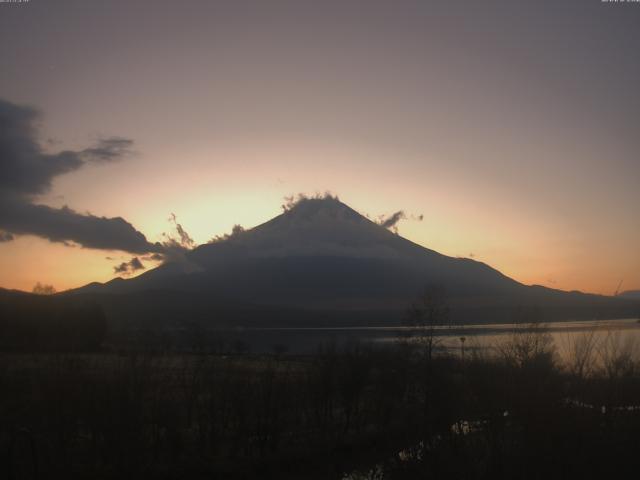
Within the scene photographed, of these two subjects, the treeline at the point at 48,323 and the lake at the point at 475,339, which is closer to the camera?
the lake at the point at 475,339

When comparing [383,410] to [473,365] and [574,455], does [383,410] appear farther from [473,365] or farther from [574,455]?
[574,455]

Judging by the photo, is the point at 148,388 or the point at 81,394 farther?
the point at 148,388

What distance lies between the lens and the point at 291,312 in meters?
185

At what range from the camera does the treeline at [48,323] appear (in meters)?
44.9

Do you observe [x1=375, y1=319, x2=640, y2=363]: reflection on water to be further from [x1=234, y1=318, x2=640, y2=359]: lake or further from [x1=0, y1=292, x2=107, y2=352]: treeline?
[x1=0, y1=292, x2=107, y2=352]: treeline

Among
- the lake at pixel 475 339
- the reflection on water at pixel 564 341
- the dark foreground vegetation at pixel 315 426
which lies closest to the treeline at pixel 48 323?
the lake at pixel 475 339

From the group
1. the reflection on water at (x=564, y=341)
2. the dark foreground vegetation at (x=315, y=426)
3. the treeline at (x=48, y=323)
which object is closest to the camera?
the dark foreground vegetation at (x=315, y=426)

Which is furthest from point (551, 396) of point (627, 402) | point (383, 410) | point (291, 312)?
point (291, 312)

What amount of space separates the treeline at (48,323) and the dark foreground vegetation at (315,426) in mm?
23288

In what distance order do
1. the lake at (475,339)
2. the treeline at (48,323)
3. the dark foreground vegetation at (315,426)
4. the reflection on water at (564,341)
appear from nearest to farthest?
1. the dark foreground vegetation at (315,426)
2. the reflection on water at (564,341)
3. the lake at (475,339)
4. the treeline at (48,323)

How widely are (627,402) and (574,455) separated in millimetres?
8007

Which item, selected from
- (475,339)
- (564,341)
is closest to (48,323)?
(475,339)

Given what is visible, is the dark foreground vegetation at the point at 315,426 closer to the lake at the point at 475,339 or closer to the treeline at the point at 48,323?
the lake at the point at 475,339

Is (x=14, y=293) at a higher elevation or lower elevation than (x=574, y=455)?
Result: higher
